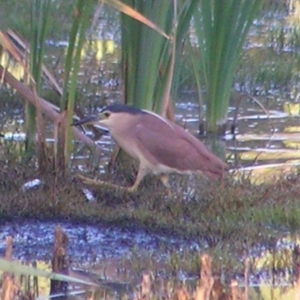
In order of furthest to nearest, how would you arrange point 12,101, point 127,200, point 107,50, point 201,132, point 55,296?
point 107,50
point 12,101
point 201,132
point 127,200
point 55,296

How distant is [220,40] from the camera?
767 cm

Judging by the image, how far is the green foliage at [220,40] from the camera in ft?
24.6

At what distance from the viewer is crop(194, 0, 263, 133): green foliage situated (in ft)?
24.6

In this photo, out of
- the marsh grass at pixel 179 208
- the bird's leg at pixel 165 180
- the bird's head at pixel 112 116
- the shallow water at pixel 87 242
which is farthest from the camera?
the bird's leg at pixel 165 180

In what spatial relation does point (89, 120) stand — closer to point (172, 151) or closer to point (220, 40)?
point (172, 151)

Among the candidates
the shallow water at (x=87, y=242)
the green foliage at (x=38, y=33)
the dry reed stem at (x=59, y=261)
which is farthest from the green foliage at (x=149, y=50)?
the dry reed stem at (x=59, y=261)

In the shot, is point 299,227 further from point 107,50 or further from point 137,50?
point 107,50

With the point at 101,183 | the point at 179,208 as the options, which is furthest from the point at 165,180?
the point at 179,208

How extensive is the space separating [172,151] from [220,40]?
1691 millimetres

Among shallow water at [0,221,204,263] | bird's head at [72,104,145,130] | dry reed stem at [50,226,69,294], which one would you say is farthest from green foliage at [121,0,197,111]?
dry reed stem at [50,226,69,294]

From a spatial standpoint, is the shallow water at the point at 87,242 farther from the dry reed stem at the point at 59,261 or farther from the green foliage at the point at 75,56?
the green foliage at the point at 75,56

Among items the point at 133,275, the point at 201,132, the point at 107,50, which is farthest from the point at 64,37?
the point at 133,275

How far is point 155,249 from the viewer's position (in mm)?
5445

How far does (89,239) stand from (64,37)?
690 cm
